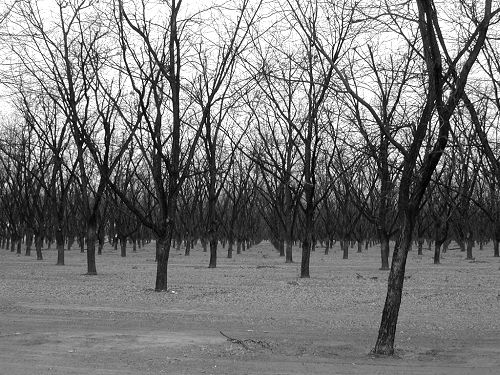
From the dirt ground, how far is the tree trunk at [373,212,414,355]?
0.21 meters

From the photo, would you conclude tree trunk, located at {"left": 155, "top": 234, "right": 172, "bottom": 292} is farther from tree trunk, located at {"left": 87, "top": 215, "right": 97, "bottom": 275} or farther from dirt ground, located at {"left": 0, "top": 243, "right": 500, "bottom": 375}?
tree trunk, located at {"left": 87, "top": 215, "right": 97, "bottom": 275}

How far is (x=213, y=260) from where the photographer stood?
26984 mm

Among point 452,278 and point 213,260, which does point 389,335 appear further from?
point 213,260

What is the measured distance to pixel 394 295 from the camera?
809 centimetres

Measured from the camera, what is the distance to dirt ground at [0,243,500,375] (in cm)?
758

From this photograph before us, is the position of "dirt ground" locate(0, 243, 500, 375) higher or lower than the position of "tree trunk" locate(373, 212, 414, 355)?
lower

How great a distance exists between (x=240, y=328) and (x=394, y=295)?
328 cm

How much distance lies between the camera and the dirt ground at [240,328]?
7.58m

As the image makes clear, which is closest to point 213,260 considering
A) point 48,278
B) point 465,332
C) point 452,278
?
point 48,278

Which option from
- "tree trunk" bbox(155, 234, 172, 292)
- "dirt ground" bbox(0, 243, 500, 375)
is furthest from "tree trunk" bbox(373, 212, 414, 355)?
"tree trunk" bbox(155, 234, 172, 292)

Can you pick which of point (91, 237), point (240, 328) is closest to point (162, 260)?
point (240, 328)

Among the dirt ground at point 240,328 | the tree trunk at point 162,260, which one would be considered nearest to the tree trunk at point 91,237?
the dirt ground at point 240,328

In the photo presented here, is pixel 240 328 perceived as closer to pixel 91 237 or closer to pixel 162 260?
pixel 162 260

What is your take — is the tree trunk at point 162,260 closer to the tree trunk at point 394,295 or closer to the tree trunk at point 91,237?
the tree trunk at point 91,237
